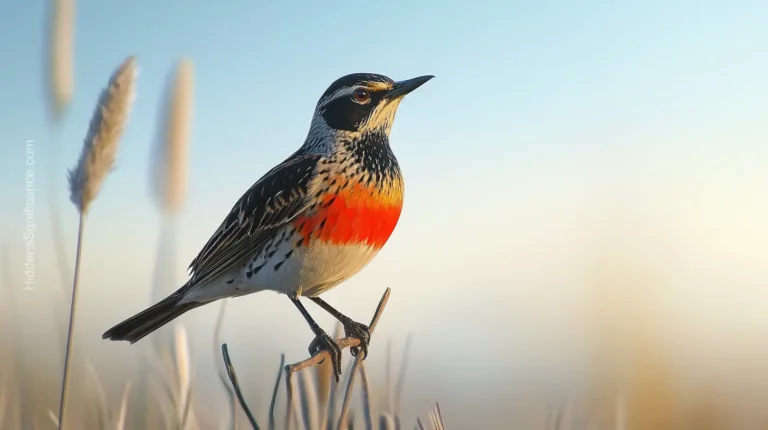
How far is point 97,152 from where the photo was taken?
2297 millimetres

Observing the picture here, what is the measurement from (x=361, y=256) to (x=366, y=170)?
1.22 feet

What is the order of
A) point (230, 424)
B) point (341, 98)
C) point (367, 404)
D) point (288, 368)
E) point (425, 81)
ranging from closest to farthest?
point (288, 368)
point (367, 404)
point (230, 424)
point (425, 81)
point (341, 98)

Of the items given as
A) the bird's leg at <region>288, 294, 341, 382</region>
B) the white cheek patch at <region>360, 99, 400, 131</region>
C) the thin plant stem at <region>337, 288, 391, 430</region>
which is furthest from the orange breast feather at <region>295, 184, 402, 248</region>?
the thin plant stem at <region>337, 288, 391, 430</region>

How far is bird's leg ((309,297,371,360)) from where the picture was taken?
3.23m

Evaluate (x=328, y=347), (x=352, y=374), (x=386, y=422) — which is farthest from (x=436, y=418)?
(x=328, y=347)

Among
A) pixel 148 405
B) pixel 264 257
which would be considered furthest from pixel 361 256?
pixel 148 405

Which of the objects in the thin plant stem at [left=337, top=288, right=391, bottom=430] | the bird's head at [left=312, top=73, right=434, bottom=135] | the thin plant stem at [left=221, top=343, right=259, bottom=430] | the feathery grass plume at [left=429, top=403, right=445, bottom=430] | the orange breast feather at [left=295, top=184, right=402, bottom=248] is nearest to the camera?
the thin plant stem at [left=221, top=343, right=259, bottom=430]

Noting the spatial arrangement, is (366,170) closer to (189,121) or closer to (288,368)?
(189,121)

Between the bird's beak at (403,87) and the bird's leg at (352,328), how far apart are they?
978mm

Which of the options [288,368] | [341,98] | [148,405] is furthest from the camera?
[341,98]

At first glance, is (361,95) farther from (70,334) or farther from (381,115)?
(70,334)

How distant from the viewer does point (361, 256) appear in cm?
329

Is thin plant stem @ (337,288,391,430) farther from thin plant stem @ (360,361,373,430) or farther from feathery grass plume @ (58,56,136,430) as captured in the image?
feathery grass plume @ (58,56,136,430)

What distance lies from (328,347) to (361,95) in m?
1.21
